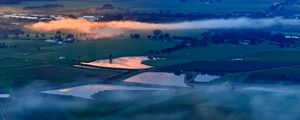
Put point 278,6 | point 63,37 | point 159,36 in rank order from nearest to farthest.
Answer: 1. point 63,37
2. point 159,36
3. point 278,6

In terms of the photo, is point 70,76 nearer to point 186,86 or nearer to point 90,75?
point 90,75

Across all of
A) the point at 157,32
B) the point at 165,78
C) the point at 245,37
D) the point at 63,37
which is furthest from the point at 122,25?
the point at 165,78

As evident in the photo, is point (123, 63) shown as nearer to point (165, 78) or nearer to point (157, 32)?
point (165, 78)

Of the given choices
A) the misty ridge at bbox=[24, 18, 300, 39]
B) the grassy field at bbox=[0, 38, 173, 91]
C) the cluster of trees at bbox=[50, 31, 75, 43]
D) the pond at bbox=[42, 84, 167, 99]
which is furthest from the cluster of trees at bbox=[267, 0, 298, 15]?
the pond at bbox=[42, 84, 167, 99]

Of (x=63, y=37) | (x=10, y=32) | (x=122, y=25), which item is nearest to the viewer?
(x=63, y=37)

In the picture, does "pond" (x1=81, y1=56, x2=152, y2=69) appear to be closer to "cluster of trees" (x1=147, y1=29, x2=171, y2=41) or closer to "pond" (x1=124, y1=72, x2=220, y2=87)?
"pond" (x1=124, y1=72, x2=220, y2=87)

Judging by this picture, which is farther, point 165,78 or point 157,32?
point 157,32

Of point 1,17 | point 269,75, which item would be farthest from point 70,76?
point 1,17

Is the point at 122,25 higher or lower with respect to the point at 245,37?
higher
